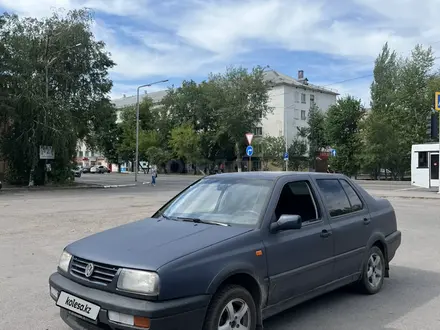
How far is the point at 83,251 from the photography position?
3.95 m

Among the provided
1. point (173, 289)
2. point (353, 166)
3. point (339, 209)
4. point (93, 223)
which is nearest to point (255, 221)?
point (173, 289)

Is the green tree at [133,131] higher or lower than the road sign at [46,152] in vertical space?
higher

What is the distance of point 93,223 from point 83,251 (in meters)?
9.11

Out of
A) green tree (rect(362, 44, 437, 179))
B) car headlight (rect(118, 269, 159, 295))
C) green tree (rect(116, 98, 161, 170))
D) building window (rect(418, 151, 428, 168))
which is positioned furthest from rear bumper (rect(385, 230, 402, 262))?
green tree (rect(116, 98, 161, 170))

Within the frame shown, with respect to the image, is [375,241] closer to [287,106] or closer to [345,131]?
[345,131]

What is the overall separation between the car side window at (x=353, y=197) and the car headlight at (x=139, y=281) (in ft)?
Result: 10.3

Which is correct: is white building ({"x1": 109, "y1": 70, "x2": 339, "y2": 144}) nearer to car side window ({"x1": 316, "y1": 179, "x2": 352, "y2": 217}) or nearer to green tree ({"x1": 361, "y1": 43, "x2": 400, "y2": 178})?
green tree ({"x1": 361, "y1": 43, "x2": 400, "y2": 178})

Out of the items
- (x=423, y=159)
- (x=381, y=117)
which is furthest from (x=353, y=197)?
(x=381, y=117)

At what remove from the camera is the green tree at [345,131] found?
4891 cm

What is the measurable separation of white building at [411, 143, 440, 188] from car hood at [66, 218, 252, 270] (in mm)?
26109

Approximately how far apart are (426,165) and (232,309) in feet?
88.5

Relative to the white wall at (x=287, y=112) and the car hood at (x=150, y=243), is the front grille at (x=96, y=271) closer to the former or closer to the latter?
the car hood at (x=150, y=243)

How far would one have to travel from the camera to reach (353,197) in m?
5.80

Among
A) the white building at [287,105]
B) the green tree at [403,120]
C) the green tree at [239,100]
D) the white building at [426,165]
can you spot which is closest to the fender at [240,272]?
the white building at [426,165]
